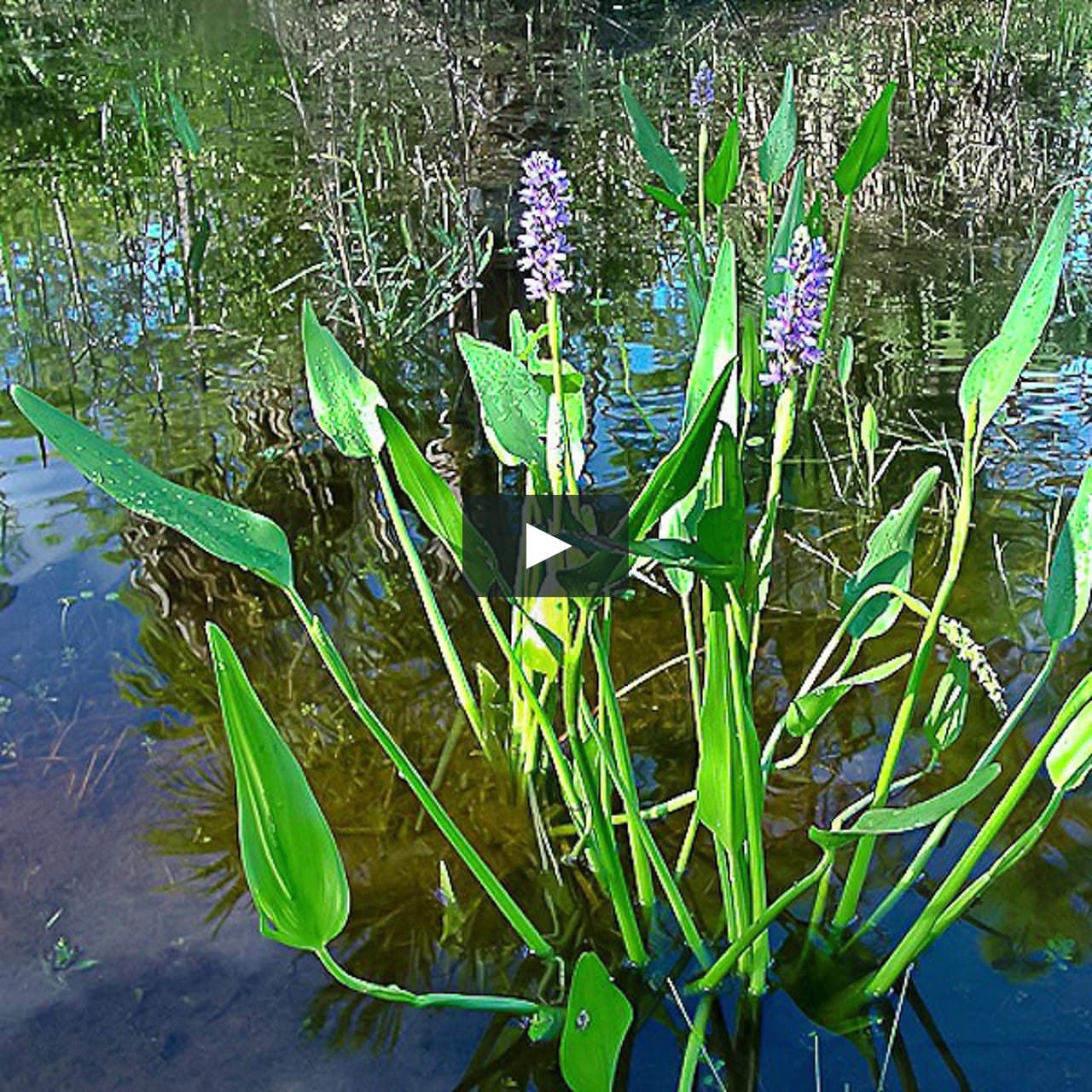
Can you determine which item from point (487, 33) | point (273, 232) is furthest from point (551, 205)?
point (487, 33)

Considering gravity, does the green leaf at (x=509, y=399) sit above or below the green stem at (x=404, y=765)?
above

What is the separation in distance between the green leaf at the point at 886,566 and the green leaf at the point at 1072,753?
0.69 ft

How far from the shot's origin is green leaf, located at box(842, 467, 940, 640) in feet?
3.83

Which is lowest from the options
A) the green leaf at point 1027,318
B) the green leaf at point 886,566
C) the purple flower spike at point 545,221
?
the green leaf at point 886,566

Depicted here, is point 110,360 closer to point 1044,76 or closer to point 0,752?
point 0,752

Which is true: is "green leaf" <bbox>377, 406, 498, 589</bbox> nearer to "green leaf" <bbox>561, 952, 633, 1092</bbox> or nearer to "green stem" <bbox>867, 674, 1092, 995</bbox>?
"green leaf" <bbox>561, 952, 633, 1092</bbox>

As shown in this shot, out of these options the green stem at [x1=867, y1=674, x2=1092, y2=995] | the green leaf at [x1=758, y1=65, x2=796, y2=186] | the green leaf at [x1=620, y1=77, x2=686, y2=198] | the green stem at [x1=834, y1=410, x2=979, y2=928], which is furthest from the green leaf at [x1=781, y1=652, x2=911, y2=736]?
the green leaf at [x1=758, y1=65, x2=796, y2=186]

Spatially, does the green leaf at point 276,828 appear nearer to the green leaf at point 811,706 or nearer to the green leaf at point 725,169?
the green leaf at point 811,706

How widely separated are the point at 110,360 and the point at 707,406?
7.73 feet

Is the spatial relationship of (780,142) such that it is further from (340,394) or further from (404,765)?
(404,765)

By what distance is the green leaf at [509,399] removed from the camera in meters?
1.09

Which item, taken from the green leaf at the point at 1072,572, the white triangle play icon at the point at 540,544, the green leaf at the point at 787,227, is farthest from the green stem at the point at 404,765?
the green leaf at the point at 787,227

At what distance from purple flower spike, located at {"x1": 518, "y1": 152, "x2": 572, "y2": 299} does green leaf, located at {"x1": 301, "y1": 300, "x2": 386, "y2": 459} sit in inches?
7.4

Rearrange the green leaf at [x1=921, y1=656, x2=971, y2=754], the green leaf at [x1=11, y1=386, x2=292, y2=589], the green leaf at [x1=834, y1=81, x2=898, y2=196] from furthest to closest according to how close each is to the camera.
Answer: the green leaf at [x1=834, y1=81, x2=898, y2=196]
the green leaf at [x1=921, y1=656, x2=971, y2=754]
the green leaf at [x1=11, y1=386, x2=292, y2=589]
